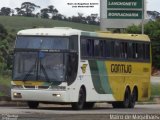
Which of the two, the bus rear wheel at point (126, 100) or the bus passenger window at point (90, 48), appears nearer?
the bus passenger window at point (90, 48)

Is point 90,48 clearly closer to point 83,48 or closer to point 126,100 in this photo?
point 83,48

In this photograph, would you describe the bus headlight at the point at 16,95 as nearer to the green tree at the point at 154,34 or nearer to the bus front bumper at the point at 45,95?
the bus front bumper at the point at 45,95

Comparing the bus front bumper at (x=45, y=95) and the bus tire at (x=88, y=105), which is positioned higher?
the bus front bumper at (x=45, y=95)

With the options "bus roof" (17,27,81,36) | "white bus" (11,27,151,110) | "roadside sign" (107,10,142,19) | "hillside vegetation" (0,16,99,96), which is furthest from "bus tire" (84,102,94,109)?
"roadside sign" (107,10,142,19)

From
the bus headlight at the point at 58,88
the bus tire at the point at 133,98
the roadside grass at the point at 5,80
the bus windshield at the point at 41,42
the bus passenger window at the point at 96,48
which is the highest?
the bus windshield at the point at 41,42

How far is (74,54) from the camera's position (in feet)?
100

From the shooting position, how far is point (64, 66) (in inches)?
1184

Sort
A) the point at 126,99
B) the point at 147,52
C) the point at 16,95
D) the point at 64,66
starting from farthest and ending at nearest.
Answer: the point at 147,52
the point at 126,99
the point at 16,95
the point at 64,66

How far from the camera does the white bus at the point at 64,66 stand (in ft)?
98.7

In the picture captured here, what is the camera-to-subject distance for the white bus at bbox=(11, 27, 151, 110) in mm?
30078

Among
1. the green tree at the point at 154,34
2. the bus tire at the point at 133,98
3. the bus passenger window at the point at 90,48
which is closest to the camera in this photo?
the bus passenger window at the point at 90,48

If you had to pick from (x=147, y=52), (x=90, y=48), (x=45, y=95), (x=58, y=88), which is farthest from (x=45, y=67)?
(x=147, y=52)

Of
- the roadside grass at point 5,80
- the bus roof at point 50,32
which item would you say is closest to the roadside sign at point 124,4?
the roadside grass at point 5,80

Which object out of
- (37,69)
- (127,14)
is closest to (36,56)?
(37,69)
